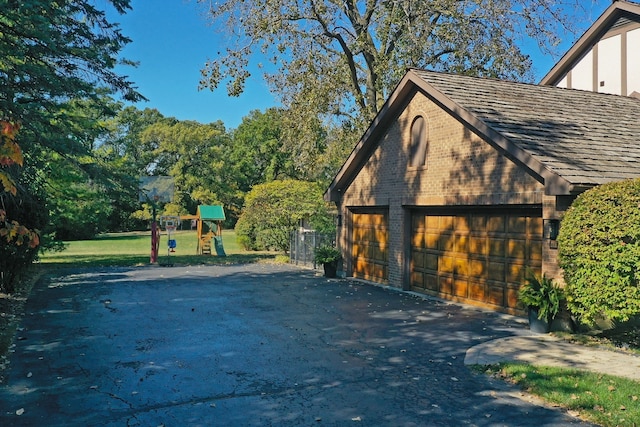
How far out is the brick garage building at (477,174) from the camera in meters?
11.1

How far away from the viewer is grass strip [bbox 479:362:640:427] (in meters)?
→ 5.79

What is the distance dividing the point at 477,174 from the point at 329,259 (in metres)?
7.50

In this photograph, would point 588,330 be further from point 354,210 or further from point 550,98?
point 354,210

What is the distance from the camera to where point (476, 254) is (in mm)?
12992

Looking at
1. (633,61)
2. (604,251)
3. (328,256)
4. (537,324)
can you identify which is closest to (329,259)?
(328,256)

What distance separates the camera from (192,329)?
10.4m

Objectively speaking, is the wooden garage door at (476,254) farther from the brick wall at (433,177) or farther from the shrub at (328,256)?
the shrub at (328,256)

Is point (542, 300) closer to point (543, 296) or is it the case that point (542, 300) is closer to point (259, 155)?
point (543, 296)

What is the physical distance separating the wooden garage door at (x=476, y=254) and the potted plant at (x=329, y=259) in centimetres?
404

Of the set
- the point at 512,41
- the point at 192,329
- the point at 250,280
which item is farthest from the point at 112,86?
the point at 512,41

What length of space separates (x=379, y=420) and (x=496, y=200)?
750cm

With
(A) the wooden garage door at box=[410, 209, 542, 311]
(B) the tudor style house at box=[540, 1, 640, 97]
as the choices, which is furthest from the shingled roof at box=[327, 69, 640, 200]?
(B) the tudor style house at box=[540, 1, 640, 97]

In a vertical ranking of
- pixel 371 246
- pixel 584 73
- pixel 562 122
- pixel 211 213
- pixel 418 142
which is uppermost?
pixel 584 73

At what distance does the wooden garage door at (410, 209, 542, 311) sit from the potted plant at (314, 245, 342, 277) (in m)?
4.04
